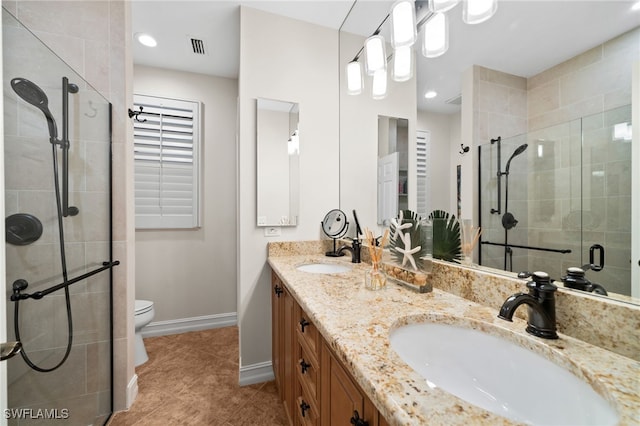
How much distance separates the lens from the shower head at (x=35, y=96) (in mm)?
951

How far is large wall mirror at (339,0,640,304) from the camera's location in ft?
A: 2.07

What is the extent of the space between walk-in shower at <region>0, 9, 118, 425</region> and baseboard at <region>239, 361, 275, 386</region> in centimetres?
78

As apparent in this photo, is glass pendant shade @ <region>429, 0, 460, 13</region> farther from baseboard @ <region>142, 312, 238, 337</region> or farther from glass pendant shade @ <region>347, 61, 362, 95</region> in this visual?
baseboard @ <region>142, 312, 238, 337</region>

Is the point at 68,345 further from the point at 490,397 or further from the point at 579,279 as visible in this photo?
the point at 579,279

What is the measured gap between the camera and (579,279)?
2.25ft

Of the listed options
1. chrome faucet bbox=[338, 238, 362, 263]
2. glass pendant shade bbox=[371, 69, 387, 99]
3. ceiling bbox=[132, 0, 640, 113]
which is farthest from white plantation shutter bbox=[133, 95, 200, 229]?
glass pendant shade bbox=[371, 69, 387, 99]

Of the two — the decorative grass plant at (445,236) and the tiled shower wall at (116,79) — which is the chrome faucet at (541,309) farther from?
the tiled shower wall at (116,79)

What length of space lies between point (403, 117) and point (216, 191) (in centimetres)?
209

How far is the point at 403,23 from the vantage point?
1.25 metres

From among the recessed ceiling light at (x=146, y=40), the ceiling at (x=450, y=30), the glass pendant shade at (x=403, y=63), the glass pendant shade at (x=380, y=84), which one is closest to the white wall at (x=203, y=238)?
the ceiling at (x=450, y=30)

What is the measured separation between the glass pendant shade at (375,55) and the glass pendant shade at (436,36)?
1.11 feet

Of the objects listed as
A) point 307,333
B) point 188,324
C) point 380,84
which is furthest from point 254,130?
point 188,324

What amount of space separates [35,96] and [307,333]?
4.76 ft

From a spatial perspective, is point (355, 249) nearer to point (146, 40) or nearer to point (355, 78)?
point (355, 78)
